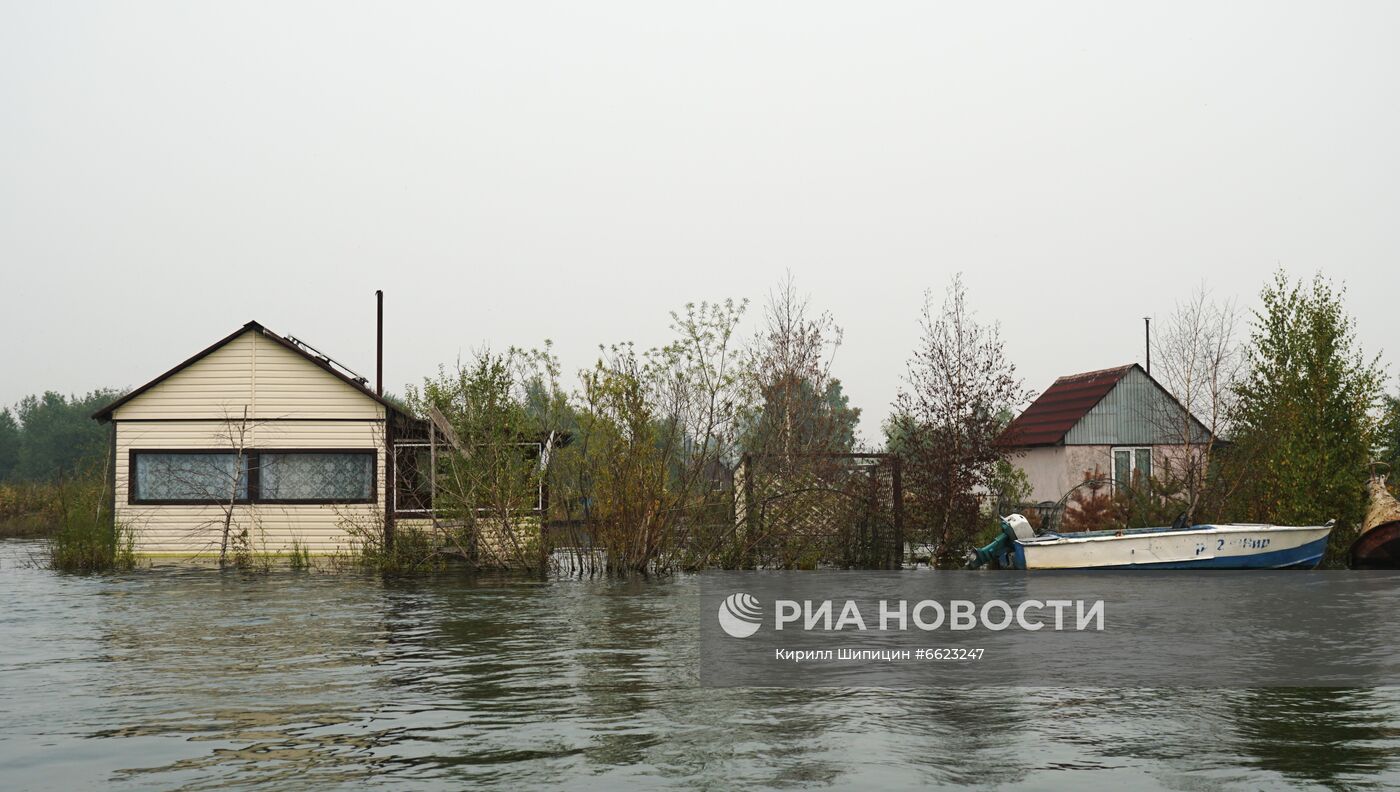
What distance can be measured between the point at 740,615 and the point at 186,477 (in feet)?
52.5

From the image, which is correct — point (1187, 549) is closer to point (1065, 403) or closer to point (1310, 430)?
point (1310, 430)

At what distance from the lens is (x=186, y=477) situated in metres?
28.4

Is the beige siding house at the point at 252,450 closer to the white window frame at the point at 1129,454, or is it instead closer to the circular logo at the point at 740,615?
the circular logo at the point at 740,615

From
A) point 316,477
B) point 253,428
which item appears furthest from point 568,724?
point 253,428

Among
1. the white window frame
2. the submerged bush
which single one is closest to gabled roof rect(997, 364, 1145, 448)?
the white window frame

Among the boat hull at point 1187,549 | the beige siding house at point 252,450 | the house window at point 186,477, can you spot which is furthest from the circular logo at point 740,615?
the house window at point 186,477

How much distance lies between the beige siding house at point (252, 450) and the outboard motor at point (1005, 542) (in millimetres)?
12067

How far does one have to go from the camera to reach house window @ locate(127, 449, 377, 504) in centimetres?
2833

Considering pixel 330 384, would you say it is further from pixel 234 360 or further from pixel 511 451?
pixel 511 451

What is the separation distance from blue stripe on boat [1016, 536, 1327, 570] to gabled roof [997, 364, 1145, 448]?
1774cm

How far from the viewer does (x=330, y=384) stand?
28.9 metres

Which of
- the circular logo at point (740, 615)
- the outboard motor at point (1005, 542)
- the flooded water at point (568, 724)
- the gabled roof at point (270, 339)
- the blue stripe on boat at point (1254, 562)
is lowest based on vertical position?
the flooded water at point (568, 724)

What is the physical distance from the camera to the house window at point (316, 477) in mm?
28531

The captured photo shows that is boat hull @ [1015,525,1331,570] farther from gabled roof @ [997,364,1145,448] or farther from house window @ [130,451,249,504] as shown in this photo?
gabled roof @ [997,364,1145,448]
